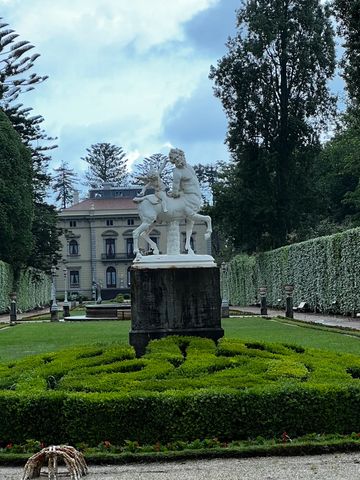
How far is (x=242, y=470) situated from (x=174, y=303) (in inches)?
193

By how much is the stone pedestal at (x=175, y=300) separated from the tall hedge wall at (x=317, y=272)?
1594 centimetres

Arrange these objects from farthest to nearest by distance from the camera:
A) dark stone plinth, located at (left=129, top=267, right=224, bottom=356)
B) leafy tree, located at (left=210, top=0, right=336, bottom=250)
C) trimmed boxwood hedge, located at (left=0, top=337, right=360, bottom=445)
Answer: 1. leafy tree, located at (left=210, top=0, right=336, bottom=250)
2. dark stone plinth, located at (left=129, top=267, right=224, bottom=356)
3. trimmed boxwood hedge, located at (left=0, top=337, right=360, bottom=445)

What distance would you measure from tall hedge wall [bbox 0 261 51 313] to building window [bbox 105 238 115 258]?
17230mm

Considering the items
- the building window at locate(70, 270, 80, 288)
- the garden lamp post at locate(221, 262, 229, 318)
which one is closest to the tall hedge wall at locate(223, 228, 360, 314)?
the garden lamp post at locate(221, 262, 229, 318)

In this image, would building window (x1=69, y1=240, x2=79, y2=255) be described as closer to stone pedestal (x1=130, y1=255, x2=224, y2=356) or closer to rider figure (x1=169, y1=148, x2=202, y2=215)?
rider figure (x1=169, y1=148, x2=202, y2=215)

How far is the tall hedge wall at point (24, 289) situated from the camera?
3887 centimetres

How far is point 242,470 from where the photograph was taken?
16.7ft

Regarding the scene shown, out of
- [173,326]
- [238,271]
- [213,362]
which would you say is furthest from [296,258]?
[213,362]

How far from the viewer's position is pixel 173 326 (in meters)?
9.89

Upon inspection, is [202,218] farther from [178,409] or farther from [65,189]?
[65,189]

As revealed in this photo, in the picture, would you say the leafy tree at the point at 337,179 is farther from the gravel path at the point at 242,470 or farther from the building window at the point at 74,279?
the gravel path at the point at 242,470

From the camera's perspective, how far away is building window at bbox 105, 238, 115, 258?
81.5m

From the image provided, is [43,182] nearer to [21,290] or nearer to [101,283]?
[21,290]

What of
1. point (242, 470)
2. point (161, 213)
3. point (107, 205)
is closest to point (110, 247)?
point (107, 205)
